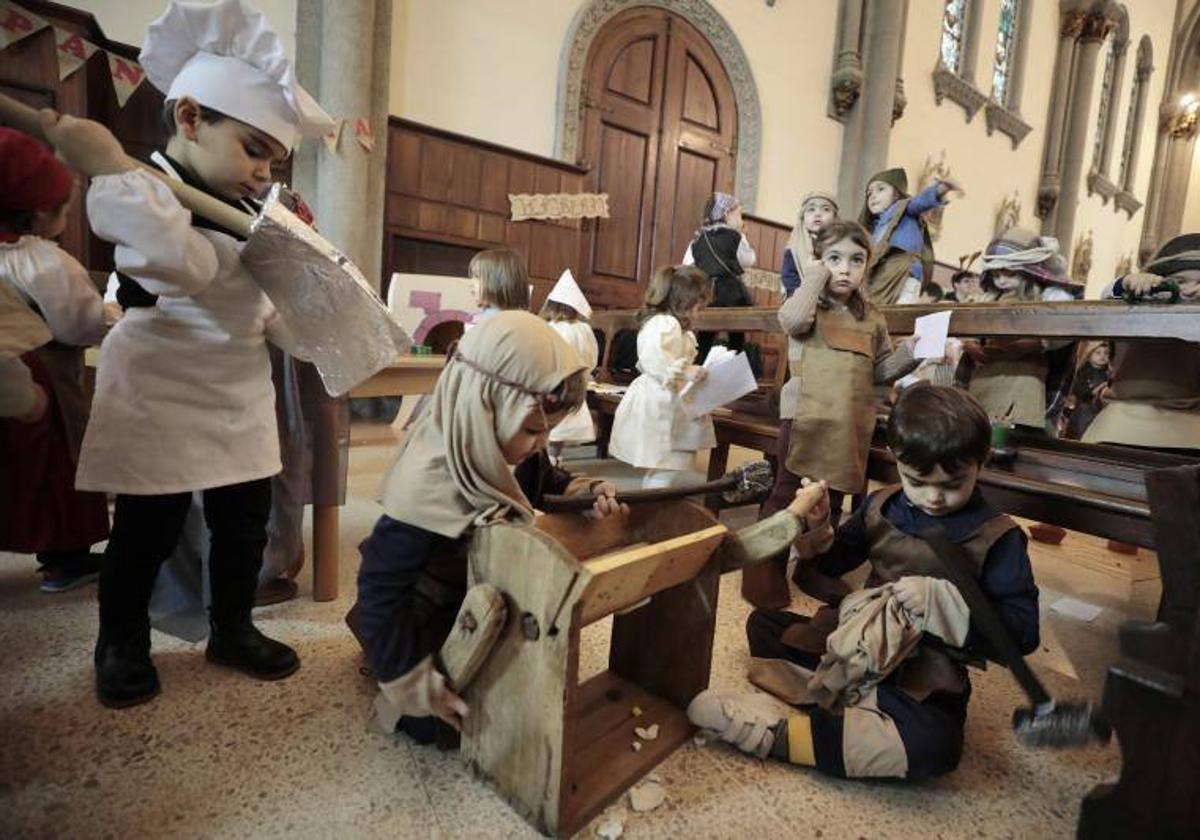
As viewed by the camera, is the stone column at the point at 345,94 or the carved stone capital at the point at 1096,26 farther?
the carved stone capital at the point at 1096,26

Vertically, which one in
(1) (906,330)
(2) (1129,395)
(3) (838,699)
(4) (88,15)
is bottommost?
(3) (838,699)

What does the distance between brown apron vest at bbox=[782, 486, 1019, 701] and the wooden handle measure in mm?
1464

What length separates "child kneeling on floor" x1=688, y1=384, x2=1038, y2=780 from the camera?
1.15 meters

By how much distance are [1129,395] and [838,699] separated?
1.86 m

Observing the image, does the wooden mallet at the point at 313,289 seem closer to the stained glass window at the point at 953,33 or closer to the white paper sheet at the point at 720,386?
the white paper sheet at the point at 720,386

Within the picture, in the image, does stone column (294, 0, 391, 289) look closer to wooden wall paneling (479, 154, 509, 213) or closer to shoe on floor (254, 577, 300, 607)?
wooden wall paneling (479, 154, 509, 213)

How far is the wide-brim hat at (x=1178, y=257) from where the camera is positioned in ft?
6.98

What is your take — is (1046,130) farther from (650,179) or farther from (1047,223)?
(650,179)

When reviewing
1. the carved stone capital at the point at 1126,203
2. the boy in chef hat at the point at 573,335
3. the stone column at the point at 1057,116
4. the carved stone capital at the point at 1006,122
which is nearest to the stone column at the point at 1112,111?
the carved stone capital at the point at 1126,203

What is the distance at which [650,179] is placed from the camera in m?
6.64

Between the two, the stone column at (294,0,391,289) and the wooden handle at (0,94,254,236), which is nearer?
the wooden handle at (0,94,254,236)

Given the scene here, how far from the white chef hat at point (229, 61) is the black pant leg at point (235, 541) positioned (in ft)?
2.52

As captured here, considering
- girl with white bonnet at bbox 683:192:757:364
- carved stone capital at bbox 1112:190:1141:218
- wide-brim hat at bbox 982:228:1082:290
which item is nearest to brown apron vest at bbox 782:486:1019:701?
wide-brim hat at bbox 982:228:1082:290

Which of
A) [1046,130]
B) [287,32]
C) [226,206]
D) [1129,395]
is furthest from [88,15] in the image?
[1046,130]
